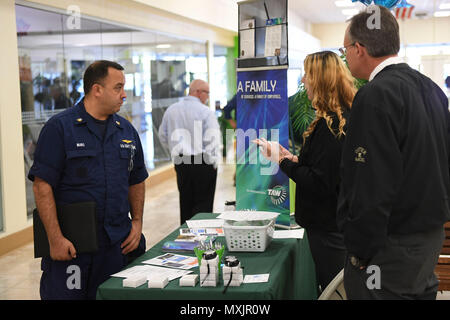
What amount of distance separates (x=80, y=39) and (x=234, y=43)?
24.7ft

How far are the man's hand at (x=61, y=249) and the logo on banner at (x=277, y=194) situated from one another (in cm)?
132

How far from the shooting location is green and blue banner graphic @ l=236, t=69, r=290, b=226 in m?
3.34

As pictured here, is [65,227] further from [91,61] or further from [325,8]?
[325,8]

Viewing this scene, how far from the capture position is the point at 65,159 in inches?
103

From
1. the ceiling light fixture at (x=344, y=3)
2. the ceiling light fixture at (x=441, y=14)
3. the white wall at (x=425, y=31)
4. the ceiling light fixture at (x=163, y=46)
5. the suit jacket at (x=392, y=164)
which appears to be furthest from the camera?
the white wall at (x=425, y=31)

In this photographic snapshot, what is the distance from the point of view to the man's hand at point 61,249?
8.34 ft

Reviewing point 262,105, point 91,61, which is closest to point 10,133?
point 91,61

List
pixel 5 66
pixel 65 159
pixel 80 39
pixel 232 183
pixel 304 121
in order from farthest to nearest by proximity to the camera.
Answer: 1. pixel 232 183
2. pixel 80 39
3. pixel 5 66
4. pixel 304 121
5. pixel 65 159

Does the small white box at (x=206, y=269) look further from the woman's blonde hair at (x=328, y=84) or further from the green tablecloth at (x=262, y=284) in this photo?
the woman's blonde hair at (x=328, y=84)

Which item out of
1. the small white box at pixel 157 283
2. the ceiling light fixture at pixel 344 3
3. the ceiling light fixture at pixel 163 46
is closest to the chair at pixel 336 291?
the small white box at pixel 157 283

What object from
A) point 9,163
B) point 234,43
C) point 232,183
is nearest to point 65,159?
point 9,163

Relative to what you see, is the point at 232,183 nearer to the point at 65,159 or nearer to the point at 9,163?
the point at 9,163

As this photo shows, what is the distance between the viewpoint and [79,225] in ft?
8.45

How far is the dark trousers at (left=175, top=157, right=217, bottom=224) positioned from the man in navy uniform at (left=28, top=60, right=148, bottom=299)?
2.70 metres
